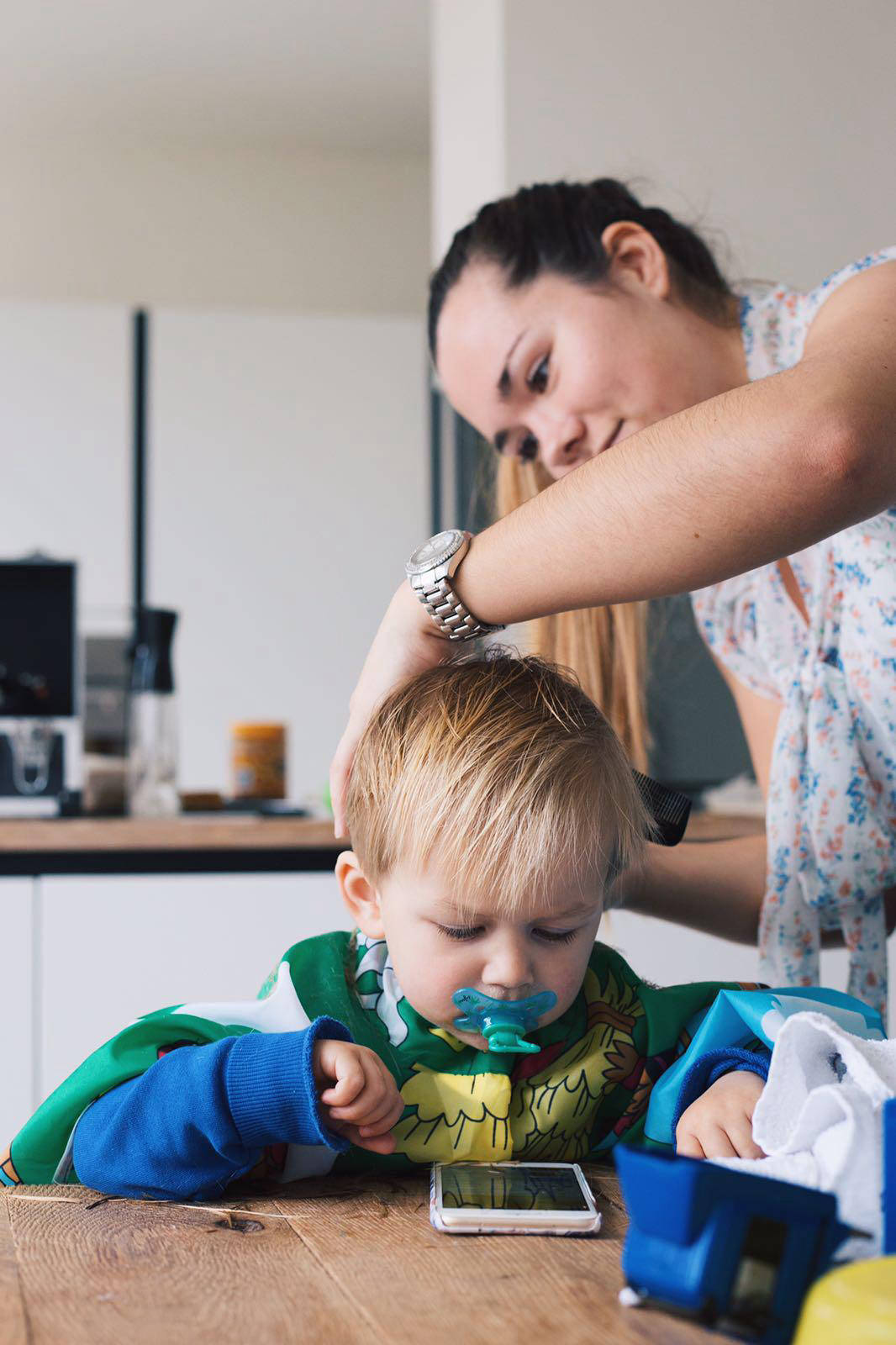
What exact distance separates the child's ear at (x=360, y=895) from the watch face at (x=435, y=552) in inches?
7.8

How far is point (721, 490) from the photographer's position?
70 cm

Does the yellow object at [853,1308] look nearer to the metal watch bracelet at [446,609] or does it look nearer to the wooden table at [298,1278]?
the wooden table at [298,1278]

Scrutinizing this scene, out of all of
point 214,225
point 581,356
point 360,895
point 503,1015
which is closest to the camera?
point 503,1015

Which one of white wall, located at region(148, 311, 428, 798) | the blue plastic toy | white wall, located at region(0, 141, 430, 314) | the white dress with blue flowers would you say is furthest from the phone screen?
white wall, located at region(0, 141, 430, 314)

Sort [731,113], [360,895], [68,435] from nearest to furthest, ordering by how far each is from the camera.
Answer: [360,895] → [731,113] → [68,435]

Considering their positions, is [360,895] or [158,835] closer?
[360,895]

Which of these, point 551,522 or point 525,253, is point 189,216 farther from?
point 551,522

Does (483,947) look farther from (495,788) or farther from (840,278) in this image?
(840,278)

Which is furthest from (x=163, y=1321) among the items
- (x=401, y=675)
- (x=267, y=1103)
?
(x=401, y=675)

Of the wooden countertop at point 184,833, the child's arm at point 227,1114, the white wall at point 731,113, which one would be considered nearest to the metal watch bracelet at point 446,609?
the child's arm at point 227,1114

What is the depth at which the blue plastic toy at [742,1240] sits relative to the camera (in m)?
0.41

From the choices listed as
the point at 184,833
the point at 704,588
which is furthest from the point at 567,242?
the point at 184,833

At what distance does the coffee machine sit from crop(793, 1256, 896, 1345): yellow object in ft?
6.97

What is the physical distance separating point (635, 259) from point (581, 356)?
141 mm
